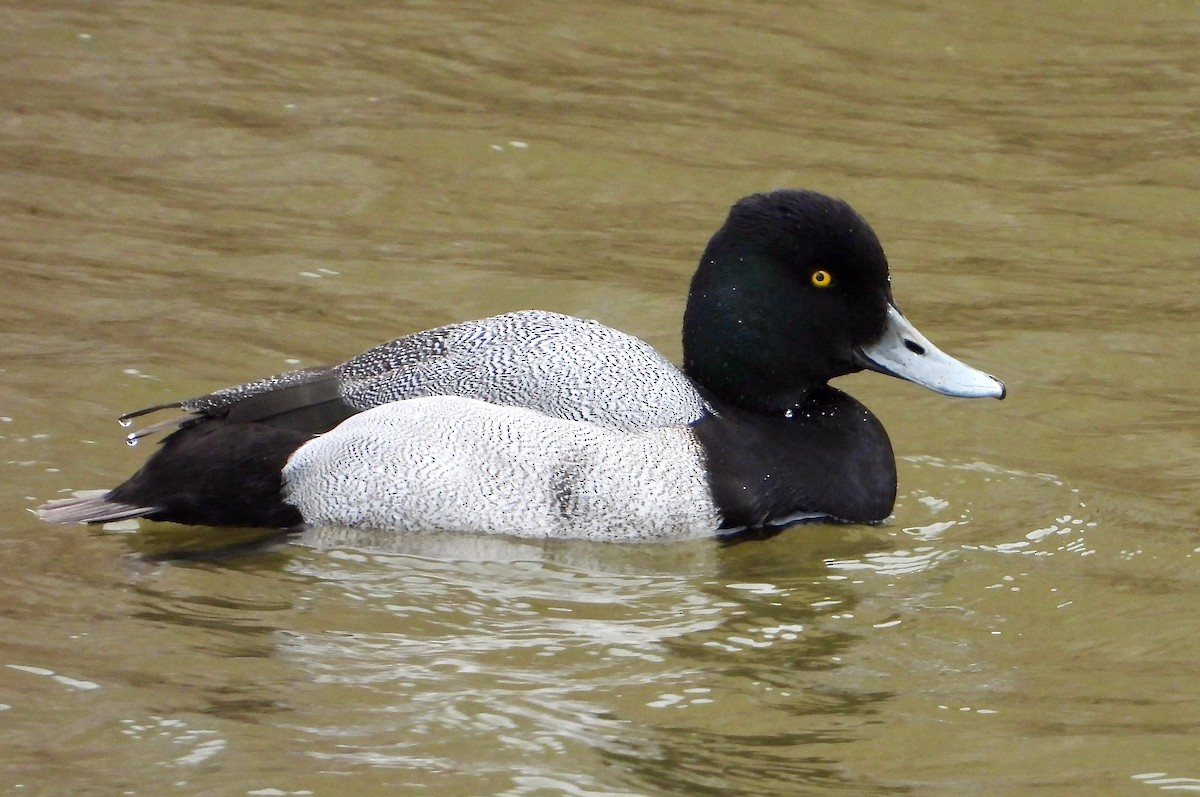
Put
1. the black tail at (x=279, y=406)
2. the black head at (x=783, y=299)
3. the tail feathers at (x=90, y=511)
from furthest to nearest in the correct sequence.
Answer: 1. the black head at (x=783, y=299)
2. the black tail at (x=279, y=406)
3. the tail feathers at (x=90, y=511)

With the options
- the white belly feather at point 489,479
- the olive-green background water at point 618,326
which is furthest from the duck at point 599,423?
the olive-green background water at point 618,326

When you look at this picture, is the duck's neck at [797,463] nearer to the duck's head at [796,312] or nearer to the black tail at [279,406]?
the duck's head at [796,312]

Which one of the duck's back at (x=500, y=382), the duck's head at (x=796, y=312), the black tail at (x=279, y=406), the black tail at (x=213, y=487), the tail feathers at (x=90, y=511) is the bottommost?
the tail feathers at (x=90, y=511)

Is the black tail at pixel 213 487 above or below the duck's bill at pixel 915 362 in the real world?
below

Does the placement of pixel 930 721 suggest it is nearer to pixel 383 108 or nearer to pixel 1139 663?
pixel 1139 663

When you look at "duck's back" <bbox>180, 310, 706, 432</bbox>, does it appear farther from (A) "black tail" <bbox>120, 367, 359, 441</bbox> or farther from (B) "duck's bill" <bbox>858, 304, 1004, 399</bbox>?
(B) "duck's bill" <bbox>858, 304, 1004, 399</bbox>

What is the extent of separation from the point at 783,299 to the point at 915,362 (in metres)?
0.51

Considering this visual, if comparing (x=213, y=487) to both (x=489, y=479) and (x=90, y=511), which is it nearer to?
(x=90, y=511)

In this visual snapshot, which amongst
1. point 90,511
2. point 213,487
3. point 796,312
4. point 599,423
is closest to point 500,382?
point 599,423

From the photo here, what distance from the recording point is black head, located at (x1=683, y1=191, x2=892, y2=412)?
246 inches

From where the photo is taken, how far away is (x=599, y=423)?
19.5 feet

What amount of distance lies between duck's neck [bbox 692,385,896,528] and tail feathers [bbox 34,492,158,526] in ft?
→ 5.97

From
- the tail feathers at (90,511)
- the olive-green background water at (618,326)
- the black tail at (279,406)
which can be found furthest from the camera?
the black tail at (279,406)

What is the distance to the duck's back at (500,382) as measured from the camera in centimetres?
598
